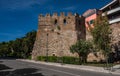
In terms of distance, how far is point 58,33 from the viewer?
42375 mm

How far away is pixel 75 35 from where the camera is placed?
133 ft

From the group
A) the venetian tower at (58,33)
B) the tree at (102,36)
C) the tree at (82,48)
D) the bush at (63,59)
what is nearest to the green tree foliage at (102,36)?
the tree at (102,36)

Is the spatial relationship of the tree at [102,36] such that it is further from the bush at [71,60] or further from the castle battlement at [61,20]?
the castle battlement at [61,20]

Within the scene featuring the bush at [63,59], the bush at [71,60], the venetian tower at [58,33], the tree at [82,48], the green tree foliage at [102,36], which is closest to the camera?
the green tree foliage at [102,36]

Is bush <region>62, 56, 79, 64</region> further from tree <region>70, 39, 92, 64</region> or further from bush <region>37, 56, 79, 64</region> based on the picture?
tree <region>70, 39, 92, 64</region>

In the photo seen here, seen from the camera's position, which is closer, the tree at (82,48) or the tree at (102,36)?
the tree at (102,36)

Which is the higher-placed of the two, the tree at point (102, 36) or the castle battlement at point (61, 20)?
the castle battlement at point (61, 20)

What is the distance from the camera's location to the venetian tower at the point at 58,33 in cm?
4103

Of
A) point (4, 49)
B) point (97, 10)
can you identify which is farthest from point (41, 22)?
point (4, 49)

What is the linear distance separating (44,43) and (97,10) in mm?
16257

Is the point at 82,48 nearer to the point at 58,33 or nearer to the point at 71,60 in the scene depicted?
the point at 71,60

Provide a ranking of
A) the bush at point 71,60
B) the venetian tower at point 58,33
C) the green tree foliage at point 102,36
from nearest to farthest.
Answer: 1. the green tree foliage at point 102,36
2. the bush at point 71,60
3. the venetian tower at point 58,33

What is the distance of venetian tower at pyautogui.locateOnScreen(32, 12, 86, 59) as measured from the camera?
41.0 metres

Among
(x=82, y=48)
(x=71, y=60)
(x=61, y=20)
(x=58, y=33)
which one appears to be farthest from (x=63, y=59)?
(x=61, y=20)
